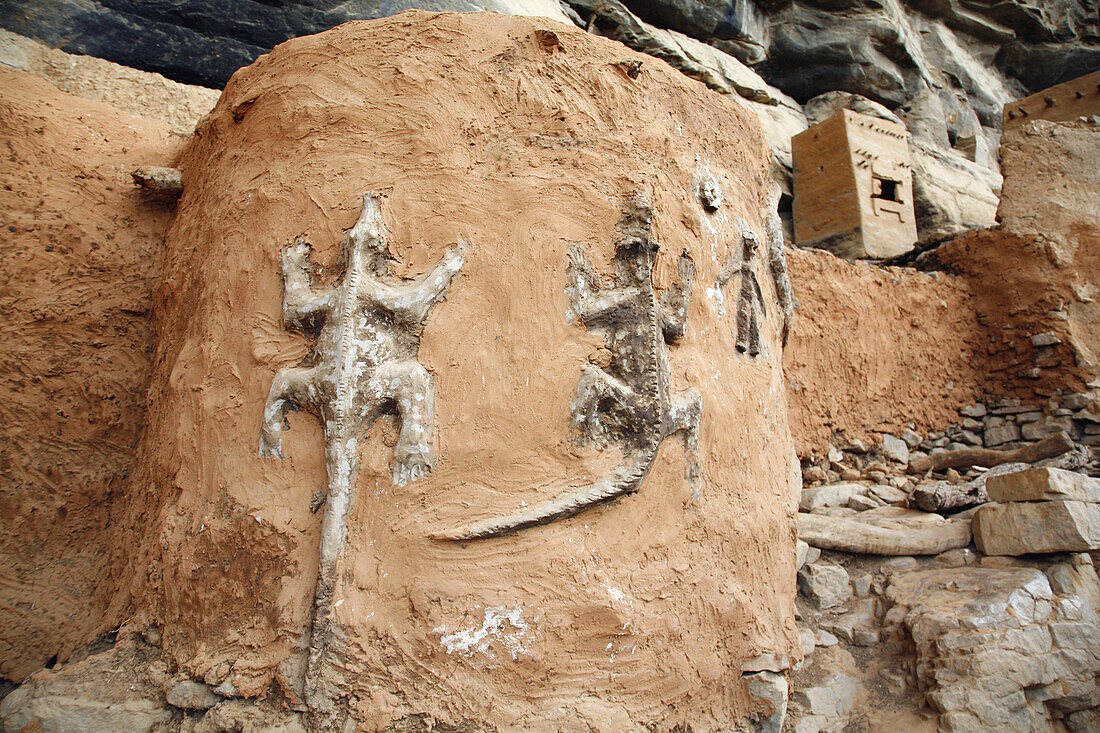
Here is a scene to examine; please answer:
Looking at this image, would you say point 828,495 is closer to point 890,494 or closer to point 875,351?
point 890,494

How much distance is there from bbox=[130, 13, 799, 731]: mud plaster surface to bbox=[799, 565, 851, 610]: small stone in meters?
0.80

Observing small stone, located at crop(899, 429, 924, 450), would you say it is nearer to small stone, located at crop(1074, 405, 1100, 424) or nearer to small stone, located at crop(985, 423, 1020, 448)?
small stone, located at crop(985, 423, 1020, 448)

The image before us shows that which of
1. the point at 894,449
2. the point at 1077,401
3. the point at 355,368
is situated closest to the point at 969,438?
the point at 1077,401

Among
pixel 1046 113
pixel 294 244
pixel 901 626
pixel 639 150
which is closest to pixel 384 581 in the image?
pixel 294 244

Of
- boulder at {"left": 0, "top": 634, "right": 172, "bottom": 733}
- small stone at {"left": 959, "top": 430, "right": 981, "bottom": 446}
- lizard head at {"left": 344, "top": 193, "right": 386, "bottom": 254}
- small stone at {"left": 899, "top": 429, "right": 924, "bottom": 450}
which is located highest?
lizard head at {"left": 344, "top": 193, "right": 386, "bottom": 254}

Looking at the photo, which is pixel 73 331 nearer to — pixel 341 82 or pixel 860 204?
pixel 341 82

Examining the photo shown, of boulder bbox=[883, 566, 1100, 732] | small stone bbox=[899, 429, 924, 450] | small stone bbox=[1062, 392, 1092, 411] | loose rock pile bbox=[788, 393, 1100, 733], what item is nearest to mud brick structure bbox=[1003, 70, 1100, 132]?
small stone bbox=[1062, 392, 1092, 411]

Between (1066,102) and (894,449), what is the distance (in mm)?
4416

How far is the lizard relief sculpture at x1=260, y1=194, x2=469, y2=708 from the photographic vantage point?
2.02 m

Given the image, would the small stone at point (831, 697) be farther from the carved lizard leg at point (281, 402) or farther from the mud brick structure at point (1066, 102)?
the mud brick structure at point (1066, 102)

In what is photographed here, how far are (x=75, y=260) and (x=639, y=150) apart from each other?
87.4 inches

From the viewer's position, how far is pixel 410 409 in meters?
2.06

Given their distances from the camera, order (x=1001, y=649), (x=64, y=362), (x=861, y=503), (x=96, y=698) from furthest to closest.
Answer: (x=861, y=503), (x=1001, y=649), (x=64, y=362), (x=96, y=698)

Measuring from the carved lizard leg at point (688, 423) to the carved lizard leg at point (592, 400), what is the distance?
0.58ft
